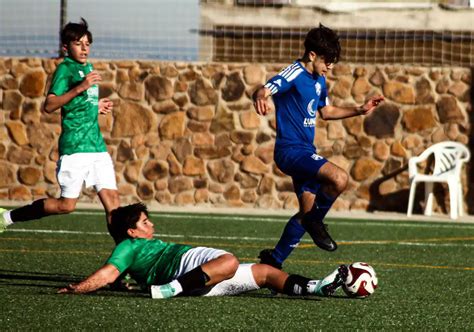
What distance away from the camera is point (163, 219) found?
14.8 m

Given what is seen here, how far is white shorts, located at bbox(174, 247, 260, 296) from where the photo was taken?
749 cm

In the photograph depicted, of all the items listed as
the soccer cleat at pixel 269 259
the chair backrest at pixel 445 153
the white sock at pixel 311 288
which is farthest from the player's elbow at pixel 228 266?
the chair backrest at pixel 445 153

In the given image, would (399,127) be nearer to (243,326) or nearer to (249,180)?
(249,180)

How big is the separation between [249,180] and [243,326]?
10.6 meters

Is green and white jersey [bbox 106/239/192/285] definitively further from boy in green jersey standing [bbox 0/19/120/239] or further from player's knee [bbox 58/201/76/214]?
player's knee [bbox 58/201/76/214]

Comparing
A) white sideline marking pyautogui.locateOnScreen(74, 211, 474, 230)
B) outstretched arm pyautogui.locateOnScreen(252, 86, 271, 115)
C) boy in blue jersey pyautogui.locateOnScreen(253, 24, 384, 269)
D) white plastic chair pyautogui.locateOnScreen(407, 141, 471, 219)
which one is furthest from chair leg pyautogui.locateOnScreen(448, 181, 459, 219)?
outstretched arm pyautogui.locateOnScreen(252, 86, 271, 115)

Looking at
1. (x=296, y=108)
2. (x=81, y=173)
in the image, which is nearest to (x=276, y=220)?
(x=81, y=173)

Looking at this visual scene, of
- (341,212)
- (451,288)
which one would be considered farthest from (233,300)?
(341,212)

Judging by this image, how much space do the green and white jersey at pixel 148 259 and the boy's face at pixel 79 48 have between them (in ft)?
6.85

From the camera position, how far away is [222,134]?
17.1 metres

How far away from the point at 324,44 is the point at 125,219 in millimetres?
2084

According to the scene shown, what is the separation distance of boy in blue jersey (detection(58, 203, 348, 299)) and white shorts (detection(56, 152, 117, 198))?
1.42 m

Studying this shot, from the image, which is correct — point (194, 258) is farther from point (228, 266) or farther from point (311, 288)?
point (311, 288)

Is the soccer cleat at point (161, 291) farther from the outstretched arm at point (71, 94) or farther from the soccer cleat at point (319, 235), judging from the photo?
the outstretched arm at point (71, 94)
